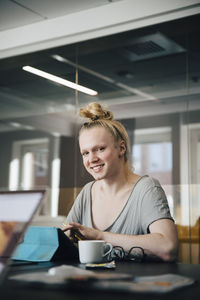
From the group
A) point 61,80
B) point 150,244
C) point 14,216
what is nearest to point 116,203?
point 150,244

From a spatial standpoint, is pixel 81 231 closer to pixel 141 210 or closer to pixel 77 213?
pixel 141 210

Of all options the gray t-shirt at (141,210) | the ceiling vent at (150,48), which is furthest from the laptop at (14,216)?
the ceiling vent at (150,48)

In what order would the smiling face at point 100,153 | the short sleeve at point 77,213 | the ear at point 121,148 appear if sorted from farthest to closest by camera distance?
1. the ear at point 121,148
2. the smiling face at point 100,153
3. the short sleeve at point 77,213

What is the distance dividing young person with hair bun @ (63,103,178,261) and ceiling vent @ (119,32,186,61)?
1.25 metres

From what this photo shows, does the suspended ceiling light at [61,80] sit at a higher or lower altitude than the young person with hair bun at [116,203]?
higher

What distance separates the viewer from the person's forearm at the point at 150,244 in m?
1.52

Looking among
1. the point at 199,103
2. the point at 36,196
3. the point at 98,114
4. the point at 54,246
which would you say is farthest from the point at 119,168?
the point at 36,196

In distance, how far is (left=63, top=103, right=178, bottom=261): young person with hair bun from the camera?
5.08 ft

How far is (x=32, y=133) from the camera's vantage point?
3859 millimetres

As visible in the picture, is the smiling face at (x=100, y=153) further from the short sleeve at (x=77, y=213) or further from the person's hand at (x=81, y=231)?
the person's hand at (x=81, y=231)

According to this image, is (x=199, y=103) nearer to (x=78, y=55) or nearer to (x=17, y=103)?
(x=78, y=55)

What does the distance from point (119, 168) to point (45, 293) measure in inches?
58.1

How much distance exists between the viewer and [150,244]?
5.03ft

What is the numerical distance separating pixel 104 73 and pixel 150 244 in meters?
2.26
